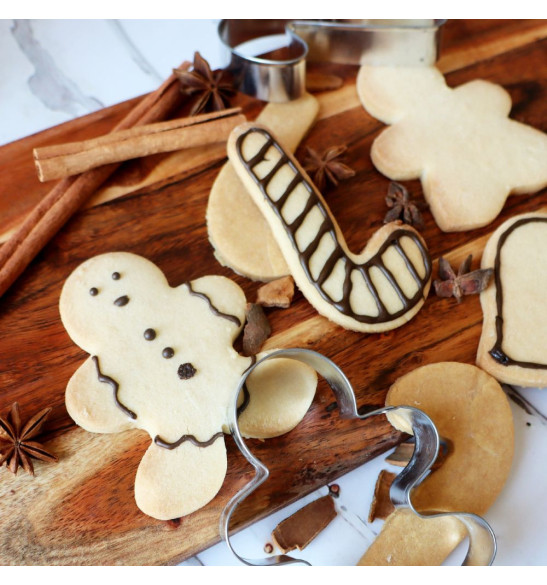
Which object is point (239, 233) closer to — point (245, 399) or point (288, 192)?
point (288, 192)

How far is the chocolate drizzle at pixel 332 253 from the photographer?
177 cm

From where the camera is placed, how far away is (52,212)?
1.88 m

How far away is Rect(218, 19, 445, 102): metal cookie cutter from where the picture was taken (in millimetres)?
2119

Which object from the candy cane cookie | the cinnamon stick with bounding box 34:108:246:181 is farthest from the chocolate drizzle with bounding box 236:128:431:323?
the cinnamon stick with bounding box 34:108:246:181

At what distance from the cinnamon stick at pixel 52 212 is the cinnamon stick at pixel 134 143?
0.03 m

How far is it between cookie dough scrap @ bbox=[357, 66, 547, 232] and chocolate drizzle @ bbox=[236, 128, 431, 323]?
21 centimetres


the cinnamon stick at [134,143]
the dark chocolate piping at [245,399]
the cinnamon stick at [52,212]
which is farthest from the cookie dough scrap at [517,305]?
the cinnamon stick at [52,212]

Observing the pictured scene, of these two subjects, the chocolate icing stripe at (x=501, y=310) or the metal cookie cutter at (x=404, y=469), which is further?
the chocolate icing stripe at (x=501, y=310)

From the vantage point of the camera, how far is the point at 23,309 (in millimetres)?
1798

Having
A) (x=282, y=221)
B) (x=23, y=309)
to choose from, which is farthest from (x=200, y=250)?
(x=23, y=309)

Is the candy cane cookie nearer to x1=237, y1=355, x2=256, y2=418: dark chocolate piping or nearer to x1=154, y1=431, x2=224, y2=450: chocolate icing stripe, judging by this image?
x1=237, y1=355, x2=256, y2=418: dark chocolate piping

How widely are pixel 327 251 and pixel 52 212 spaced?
733mm

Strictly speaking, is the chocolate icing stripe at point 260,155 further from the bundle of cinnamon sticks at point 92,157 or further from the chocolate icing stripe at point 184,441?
the chocolate icing stripe at point 184,441

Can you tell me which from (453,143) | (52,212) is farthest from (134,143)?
(453,143)
